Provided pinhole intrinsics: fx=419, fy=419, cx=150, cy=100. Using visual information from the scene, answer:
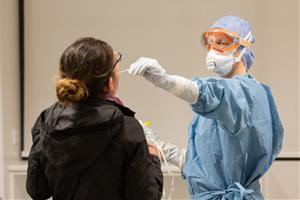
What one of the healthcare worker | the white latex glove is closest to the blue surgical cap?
the healthcare worker

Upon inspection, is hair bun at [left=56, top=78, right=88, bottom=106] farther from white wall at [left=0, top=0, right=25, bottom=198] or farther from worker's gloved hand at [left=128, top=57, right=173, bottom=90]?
white wall at [left=0, top=0, right=25, bottom=198]

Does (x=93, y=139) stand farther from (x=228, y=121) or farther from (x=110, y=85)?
(x=228, y=121)

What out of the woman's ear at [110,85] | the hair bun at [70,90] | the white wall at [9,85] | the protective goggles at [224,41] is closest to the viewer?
the hair bun at [70,90]

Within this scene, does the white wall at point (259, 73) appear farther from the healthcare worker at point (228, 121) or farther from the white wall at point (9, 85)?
the healthcare worker at point (228, 121)

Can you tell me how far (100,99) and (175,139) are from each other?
1547 mm

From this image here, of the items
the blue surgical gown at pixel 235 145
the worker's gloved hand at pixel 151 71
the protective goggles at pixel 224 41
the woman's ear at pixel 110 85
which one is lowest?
the blue surgical gown at pixel 235 145

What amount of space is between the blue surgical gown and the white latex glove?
0.08 meters

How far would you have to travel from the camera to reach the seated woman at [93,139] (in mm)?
1105

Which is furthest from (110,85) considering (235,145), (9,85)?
(9,85)

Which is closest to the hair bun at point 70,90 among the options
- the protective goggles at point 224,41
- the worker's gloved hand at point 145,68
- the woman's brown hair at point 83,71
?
the woman's brown hair at point 83,71

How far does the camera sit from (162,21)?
260cm

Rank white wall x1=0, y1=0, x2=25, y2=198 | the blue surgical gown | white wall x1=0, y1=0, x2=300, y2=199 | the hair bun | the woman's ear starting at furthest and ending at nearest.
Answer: white wall x1=0, y1=0, x2=300, y2=199 → white wall x1=0, y1=0, x2=25, y2=198 → the blue surgical gown → the woman's ear → the hair bun

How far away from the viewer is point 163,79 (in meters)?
1.17

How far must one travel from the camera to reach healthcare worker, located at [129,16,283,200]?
1.21 m
